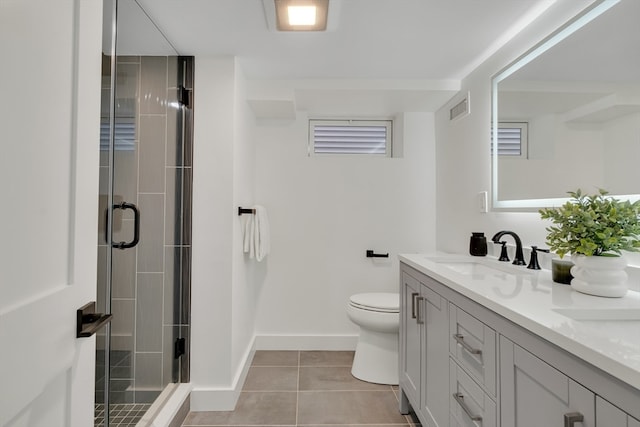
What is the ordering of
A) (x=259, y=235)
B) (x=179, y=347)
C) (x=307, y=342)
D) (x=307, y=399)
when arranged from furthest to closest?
(x=307, y=342)
(x=259, y=235)
(x=307, y=399)
(x=179, y=347)

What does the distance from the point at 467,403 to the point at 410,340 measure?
2.11 ft

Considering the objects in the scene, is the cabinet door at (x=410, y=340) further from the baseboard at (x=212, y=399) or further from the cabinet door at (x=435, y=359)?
the baseboard at (x=212, y=399)

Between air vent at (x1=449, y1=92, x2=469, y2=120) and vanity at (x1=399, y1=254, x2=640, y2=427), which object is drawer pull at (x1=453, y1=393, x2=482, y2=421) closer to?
vanity at (x1=399, y1=254, x2=640, y2=427)

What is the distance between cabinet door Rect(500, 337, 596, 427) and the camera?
68 cm

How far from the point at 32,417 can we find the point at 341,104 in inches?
98.0

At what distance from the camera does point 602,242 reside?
104cm

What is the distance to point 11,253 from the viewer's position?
61 cm

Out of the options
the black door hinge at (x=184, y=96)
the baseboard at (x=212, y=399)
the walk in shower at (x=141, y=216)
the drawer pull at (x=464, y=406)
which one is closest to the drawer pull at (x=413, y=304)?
the drawer pull at (x=464, y=406)

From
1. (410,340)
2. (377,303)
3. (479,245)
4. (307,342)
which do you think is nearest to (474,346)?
(410,340)

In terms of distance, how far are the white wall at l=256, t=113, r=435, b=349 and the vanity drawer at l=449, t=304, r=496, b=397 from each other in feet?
5.06

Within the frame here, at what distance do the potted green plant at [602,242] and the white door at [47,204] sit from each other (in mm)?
1498

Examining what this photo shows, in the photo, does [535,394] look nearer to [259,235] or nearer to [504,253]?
[504,253]

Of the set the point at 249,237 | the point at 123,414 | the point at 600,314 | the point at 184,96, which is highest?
the point at 184,96

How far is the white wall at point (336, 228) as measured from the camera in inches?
110
